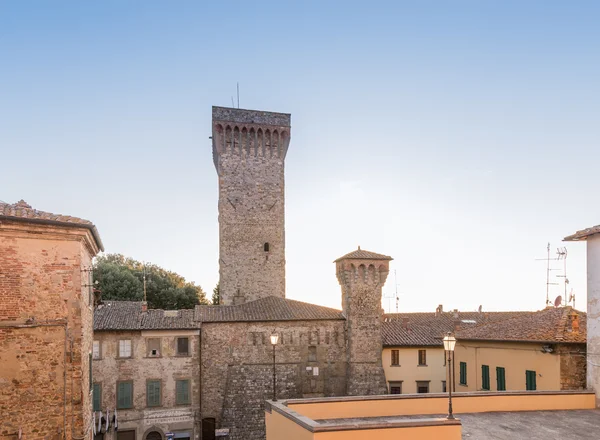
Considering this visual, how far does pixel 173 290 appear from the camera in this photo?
50438 millimetres

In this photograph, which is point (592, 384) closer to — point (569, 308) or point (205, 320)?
point (569, 308)

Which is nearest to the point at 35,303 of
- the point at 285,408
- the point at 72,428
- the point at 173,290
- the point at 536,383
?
the point at 72,428

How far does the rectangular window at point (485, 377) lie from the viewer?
23609 mm

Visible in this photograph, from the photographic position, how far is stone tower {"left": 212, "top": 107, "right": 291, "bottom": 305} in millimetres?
37312

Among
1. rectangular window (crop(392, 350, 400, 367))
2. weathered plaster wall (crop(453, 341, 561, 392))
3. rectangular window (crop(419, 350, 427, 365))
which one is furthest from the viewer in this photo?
rectangular window (crop(419, 350, 427, 365))

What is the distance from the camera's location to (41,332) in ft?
39.1

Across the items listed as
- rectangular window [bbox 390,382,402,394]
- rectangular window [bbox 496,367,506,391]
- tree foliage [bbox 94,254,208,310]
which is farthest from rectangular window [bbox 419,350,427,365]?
tree foliage [bbox 94,254,208,310]

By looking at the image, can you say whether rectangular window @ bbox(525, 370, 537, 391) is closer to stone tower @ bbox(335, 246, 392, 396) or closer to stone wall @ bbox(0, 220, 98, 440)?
stone tower @ bbox(335, 246, 392, 396)

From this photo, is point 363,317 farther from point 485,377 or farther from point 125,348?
point 125,348

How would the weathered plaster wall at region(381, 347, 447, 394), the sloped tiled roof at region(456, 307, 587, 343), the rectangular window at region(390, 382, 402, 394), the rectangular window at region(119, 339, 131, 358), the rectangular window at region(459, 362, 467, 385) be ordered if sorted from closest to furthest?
the sloped tiled roof at region(456, 307, 587, 343)
the rectangular window at region(459, 362, 467, 385)
the rectangular window at region(119, 339, 131, 358)
the rectangular window at region(390, 382, 402, 394)
the weathered plaster wall at region(381, 347, 447, 394)

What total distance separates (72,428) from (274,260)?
2629cm

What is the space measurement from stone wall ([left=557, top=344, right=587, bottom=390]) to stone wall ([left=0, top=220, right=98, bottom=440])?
1554 centimetres

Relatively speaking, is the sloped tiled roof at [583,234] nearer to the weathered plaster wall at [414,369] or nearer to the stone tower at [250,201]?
the weathered plaster wall at [414,369]

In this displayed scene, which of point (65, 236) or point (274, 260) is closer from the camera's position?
point (65, 236)
